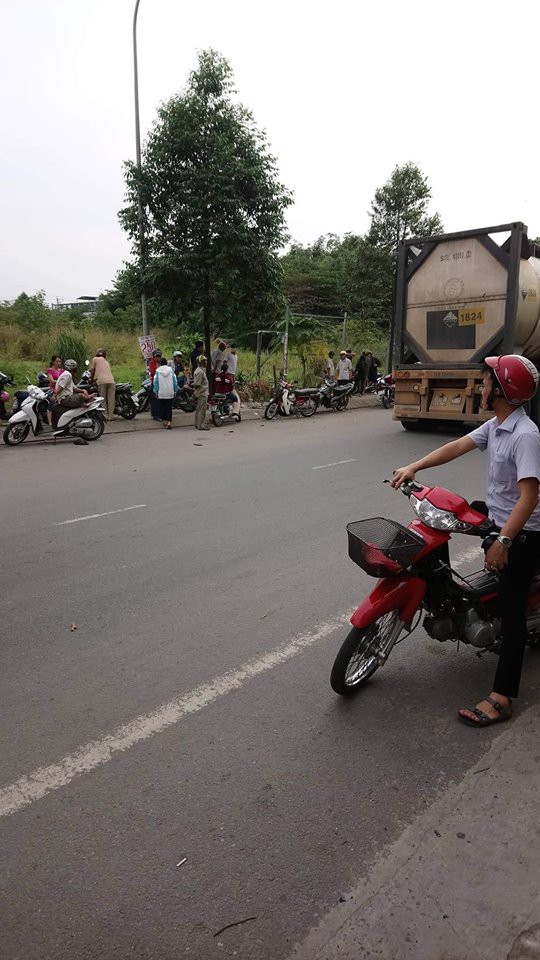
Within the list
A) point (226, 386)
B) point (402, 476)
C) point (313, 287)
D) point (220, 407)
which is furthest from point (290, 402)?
point (313, 287)

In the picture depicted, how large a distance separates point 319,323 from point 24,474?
13.0 meters

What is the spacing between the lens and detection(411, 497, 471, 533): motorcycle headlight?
2.75 m

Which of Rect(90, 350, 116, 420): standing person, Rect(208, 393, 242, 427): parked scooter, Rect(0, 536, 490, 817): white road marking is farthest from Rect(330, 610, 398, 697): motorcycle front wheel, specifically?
Rect(208, 393, 242, 427): parked scooter

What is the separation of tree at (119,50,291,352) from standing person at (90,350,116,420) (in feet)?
8.36

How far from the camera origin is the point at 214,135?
13.1 metres

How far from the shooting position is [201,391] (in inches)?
493

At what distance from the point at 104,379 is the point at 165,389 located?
1212 millimetres

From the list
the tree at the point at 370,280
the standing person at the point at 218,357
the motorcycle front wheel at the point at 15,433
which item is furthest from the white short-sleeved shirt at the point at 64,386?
the tree at the point at 370,280

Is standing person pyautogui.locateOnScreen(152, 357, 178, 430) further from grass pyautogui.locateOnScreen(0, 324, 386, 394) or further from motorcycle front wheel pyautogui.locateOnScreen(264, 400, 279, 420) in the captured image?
grass pyautogui.locateOnScreen(0, 324, 386, 394)

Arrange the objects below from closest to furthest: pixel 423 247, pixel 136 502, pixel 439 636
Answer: pixel 439 636, pixel 136 502, pixel 423 247

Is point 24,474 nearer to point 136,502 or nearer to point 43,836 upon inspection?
point 136,502

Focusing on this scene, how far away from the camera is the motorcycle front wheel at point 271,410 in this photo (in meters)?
14.6

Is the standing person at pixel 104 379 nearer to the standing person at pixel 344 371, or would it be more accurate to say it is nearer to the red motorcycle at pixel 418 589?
the standing person at pixel 344 371

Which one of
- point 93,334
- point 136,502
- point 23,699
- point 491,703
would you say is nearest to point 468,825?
point 491,703
